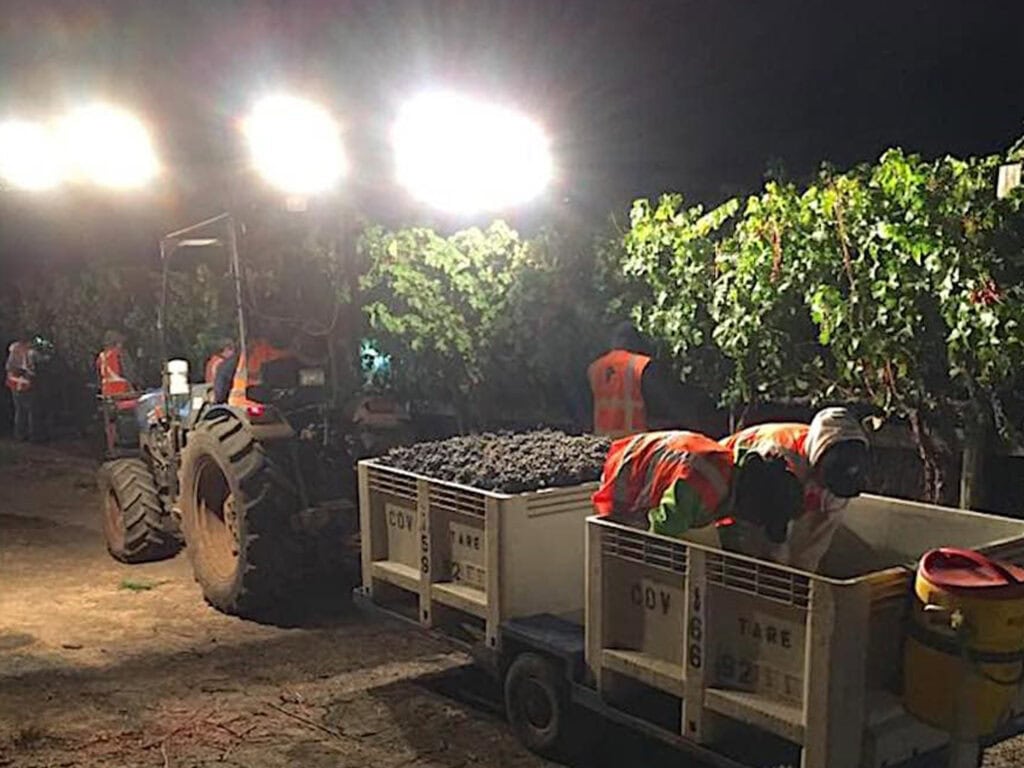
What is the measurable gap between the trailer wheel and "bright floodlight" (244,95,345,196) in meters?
3.35

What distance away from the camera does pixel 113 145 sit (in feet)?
23.3

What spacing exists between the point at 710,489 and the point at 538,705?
1.29 metres

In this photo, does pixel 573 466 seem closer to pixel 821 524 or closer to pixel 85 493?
pixel 821 524

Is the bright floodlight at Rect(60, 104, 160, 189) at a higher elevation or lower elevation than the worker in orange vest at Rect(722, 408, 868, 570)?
higher

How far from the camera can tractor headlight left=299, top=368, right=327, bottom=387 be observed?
6.36 m

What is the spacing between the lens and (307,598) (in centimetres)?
652

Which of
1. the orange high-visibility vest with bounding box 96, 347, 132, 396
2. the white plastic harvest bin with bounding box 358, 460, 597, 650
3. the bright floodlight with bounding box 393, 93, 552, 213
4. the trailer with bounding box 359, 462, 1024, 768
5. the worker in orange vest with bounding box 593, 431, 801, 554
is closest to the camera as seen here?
the trailer with bounding box 359, 462, 1024, 768

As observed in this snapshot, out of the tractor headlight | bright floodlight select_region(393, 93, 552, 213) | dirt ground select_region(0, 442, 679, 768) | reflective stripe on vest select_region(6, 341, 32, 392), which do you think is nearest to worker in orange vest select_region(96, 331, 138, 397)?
reflective stripe on vest select_region(6, 341, 32, 392)

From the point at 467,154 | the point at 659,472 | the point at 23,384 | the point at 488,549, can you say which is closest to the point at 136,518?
the point at 467,154

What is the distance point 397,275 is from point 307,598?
2573mm

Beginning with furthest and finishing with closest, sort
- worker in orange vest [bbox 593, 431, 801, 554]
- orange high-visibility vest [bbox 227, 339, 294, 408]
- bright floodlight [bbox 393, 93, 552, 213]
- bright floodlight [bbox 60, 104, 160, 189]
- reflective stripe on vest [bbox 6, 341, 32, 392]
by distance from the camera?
reflective stripe on vest [bbox 6, 341, 32, 392] < bright floodlight [bbox 393, 93, 552, 213] < bright floodlight [bbox 60, 104, 160, 189] < orange high-visibility vest [bbox 227, 339, 294, 408] < worker in orange vest [bbox 593, 431, 801, 554]

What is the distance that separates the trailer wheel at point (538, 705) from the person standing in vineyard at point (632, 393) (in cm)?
273

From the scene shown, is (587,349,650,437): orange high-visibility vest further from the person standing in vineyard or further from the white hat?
the white hat

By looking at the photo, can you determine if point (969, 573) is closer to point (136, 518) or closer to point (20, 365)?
point (136, 518)
